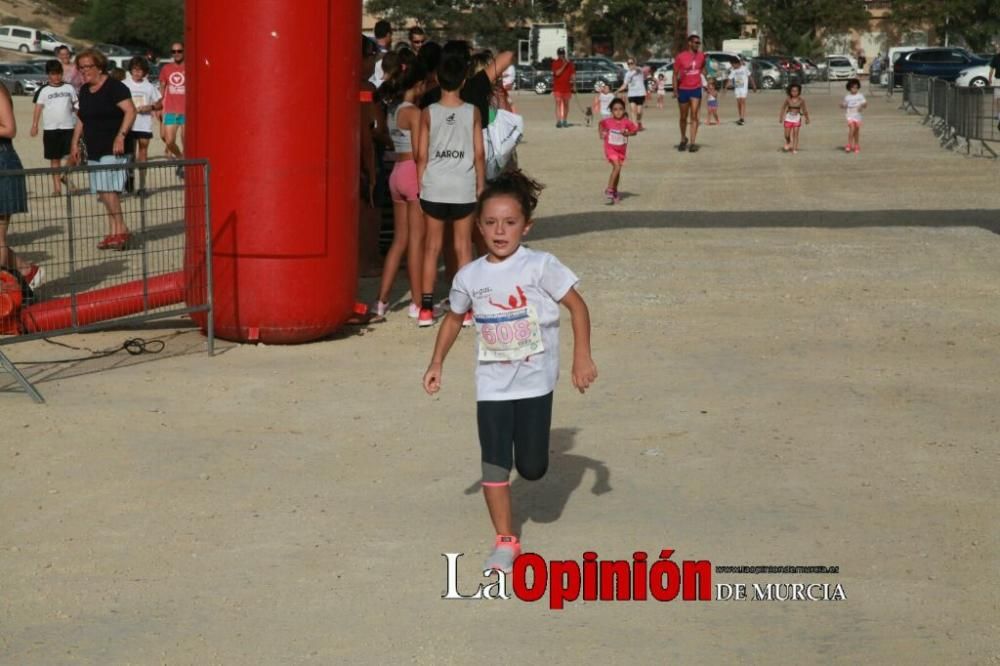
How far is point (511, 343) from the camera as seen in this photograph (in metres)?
5.05

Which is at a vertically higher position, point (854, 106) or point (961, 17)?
point (961, 17)

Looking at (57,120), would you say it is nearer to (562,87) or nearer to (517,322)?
(517,322)

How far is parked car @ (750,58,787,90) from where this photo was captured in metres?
57.6

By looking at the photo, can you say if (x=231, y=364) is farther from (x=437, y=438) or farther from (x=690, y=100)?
(x=690, y=100)

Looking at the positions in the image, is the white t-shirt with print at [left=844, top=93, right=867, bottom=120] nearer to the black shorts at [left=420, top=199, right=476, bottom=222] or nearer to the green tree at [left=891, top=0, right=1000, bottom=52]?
the black shorts at [left=420, top=199, right=476, bottom=222]

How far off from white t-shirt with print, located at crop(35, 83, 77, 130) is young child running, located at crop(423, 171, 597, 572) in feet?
36.6

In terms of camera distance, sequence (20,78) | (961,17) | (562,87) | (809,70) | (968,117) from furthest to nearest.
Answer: (961,17), (809,70), (20,78), (562,87), (968,117)

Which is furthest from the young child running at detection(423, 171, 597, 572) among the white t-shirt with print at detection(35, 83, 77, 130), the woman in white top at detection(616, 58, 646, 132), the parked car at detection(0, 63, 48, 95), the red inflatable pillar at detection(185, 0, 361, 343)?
the parked car at detection(0, 63, 48, 95)

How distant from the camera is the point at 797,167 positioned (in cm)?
2088

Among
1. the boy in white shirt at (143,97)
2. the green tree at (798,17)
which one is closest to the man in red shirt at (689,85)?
the boy in white shirt at (143,97)

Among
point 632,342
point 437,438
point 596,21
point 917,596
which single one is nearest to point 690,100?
point 632,342

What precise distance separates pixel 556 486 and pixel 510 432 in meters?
1.01

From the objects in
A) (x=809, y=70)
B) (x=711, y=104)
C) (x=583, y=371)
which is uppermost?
(x=809, y=70)

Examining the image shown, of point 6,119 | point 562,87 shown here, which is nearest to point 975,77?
point 562,87
